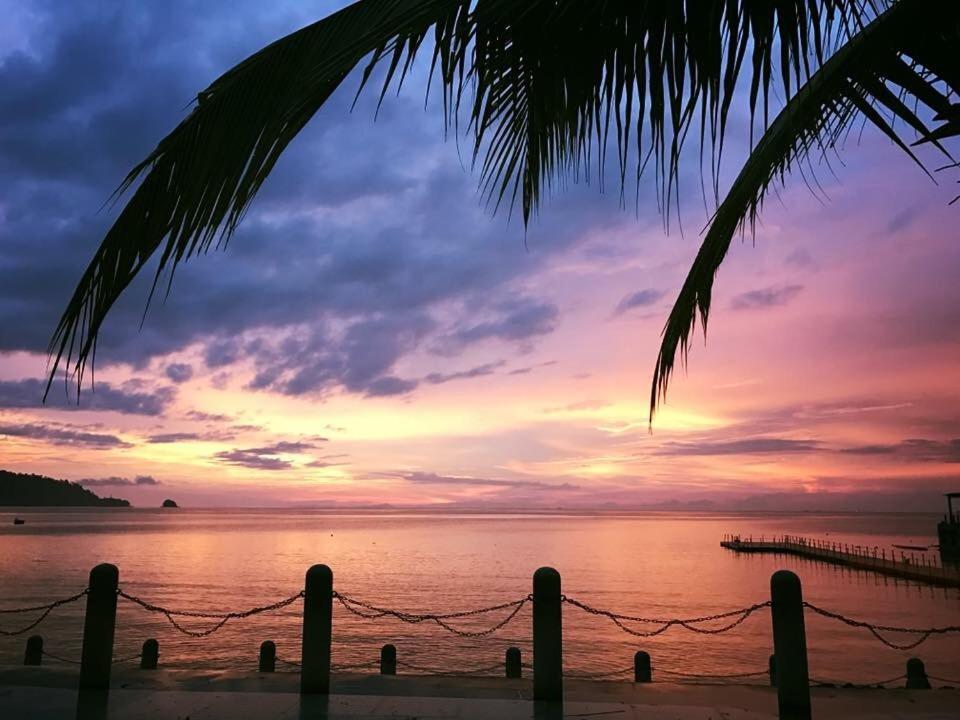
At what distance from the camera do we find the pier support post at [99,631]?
866cm

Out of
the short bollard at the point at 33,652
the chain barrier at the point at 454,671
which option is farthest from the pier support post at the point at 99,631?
the chain barrier at the point at 454,671

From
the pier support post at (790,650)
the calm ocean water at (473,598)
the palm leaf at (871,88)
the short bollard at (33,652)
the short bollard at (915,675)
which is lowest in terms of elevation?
the calm ocean water at (473,598)

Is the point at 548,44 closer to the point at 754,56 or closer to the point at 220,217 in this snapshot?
the point at 754,56

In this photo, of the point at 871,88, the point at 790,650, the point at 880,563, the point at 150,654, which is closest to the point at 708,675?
the point at 790,650

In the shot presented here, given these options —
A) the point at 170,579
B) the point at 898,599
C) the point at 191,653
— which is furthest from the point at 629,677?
the point at 170,579

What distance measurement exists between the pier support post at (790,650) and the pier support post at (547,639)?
2.40m

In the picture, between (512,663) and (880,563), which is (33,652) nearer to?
(512,663)

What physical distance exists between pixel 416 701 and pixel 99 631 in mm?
4057

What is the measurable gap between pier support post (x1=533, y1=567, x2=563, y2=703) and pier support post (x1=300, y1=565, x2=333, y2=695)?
2449mm

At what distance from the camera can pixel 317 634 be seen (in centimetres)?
880

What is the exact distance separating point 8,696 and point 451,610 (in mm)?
32371

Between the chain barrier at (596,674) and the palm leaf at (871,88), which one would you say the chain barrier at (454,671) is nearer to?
the chain barrier at (596,674)

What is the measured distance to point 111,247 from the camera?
185 centimetres

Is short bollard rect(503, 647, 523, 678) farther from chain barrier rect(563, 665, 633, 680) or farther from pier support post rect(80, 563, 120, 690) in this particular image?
chain barrier rect(563, 665, 633, 680)
